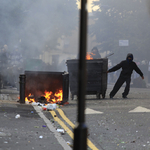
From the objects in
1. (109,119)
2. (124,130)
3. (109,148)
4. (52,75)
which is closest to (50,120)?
(109,119)

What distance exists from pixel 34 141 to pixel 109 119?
268 cm

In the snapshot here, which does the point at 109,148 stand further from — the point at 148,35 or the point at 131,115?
the point at 148,35

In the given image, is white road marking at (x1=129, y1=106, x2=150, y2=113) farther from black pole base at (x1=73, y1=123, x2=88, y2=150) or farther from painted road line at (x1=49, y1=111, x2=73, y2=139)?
black pole base at (x1=73, y1=123, x2=88, y2=150)

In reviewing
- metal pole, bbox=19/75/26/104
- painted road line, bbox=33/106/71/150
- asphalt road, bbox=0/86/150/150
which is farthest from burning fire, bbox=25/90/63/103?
painted road line, bbox=33/106/71/150

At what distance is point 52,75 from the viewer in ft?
38.2

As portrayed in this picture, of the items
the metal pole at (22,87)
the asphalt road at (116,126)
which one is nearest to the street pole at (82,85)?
the asphalt road at (116,126)

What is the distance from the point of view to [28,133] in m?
6.23

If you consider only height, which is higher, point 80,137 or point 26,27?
point 26,27

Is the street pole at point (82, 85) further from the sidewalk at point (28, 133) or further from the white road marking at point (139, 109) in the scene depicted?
the white road marking at point (139, 109)

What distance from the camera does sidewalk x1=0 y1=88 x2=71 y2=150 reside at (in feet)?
17.6

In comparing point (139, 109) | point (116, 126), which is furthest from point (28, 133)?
point (139, 109)

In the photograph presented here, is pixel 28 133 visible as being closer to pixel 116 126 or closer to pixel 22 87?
pixel 116 126

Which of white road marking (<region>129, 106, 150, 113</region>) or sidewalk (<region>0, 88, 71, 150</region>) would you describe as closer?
sidewalk (<region>0, 88, 71, 150</region>)

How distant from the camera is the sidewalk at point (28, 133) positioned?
211 inches
